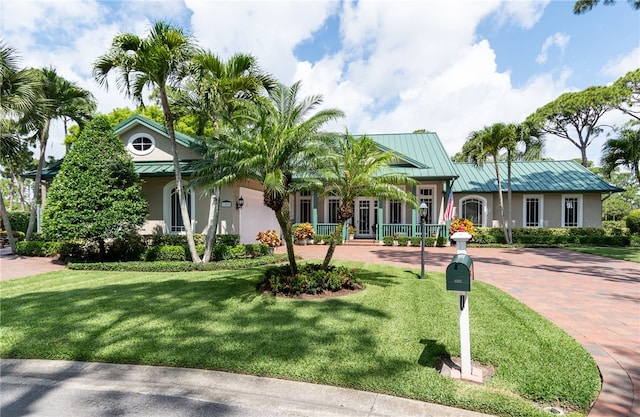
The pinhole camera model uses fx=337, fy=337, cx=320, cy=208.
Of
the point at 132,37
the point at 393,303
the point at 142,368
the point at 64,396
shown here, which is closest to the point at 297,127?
the point at 393,303

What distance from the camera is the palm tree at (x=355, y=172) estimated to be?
299 inches

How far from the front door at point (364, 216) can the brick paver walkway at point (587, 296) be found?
574 centimetres

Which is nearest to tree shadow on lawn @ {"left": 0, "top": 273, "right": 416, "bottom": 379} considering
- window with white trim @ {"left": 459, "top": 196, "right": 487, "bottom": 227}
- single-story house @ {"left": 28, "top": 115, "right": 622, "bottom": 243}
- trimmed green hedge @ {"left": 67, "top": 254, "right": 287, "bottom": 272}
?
trimmed green hedge @ {"left": 67, "top": 254, "right": 287, "bottom": 272}

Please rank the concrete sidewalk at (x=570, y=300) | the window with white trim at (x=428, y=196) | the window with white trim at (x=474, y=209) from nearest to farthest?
the concrete sidewalk at (x=570, y=300), the window with white trim at (x=428, y=196), the window with white trim at (x=474, y=209)

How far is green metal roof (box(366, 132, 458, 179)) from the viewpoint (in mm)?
18545

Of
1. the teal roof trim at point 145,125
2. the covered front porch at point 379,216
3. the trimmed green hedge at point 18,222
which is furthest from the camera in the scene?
the trimmed green hedge at point 18,222

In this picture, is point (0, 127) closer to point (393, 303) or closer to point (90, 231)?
point (90, 231)

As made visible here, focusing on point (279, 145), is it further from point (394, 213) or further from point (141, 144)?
point (394, 213)

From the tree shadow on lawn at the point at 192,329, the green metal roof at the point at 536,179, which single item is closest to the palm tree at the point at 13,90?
the tree shadow on lawn at the point at 192,329

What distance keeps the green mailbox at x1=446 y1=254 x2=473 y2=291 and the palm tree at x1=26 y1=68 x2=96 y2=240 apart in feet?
52.2

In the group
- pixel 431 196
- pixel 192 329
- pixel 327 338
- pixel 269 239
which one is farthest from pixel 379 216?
→ pixel 192 329

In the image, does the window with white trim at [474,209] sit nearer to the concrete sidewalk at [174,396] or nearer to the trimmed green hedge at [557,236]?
the trimmed green hedge at [557,236]

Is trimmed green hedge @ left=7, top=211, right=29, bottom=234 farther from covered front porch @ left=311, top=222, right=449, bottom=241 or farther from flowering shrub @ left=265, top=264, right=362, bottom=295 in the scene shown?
flowering shrub @ left=265, top=264, right=362, bottom=295

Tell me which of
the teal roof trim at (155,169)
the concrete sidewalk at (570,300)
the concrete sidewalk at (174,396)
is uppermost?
the teal roof trim at (155,169)
